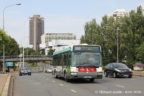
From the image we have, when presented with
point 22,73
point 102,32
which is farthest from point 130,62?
point 22,73

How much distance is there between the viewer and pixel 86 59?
22016 millimetres

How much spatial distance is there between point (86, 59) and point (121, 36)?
4670 centimetres

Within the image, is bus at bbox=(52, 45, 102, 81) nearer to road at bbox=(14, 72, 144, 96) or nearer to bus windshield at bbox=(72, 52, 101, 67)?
bus windshield at bbox=(72, 52, 101, 67)

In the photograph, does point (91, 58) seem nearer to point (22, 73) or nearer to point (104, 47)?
point (22, 73)

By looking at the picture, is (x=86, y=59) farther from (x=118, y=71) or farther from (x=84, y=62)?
(x=118, y=71)

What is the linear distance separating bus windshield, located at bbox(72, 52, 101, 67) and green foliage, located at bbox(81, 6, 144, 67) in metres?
35.5

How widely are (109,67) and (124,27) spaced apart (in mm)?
38023

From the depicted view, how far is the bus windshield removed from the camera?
2183 centimetres

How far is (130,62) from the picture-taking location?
64812 millimetres

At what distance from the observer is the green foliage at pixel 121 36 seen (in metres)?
65.4

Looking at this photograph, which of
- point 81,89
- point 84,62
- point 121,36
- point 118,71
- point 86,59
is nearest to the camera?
point 81,89

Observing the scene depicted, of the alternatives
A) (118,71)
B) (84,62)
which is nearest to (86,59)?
(84,62)

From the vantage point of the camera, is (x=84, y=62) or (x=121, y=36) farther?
(x=121, y=36)

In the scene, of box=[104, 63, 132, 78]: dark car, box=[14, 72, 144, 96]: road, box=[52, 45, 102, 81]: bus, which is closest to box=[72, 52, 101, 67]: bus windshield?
box=[52, 45, 102, 81]: bus
